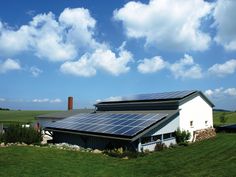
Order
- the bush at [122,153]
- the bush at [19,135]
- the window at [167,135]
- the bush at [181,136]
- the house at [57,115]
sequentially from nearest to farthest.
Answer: the bush at [122,153]
the window at [167,135]
the bush at [181,136]
the bush at [19,135]
the house at [57,115]

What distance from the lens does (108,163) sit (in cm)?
2114

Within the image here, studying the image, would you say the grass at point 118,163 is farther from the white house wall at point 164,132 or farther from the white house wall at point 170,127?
the white house wall at point 170,127

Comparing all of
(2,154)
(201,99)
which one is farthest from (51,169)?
(201,99)

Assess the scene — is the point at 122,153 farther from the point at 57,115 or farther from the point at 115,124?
the point at 57,115

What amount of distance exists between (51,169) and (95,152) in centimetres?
743

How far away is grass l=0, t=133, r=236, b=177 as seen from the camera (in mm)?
17797

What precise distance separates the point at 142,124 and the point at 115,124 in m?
3.50

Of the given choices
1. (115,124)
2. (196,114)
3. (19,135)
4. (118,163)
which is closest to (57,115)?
(19,135)

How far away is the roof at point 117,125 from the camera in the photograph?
2536 cm

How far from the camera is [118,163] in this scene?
21234 mm

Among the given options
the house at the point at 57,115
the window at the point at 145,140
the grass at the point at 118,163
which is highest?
the house at the point at 57,115

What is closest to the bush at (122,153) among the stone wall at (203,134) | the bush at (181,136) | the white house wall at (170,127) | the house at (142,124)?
the house at (142,124)

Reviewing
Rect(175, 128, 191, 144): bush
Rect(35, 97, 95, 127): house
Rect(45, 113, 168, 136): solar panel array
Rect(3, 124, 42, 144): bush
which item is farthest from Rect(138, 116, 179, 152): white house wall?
Rect(35, 97, 95, 127): house

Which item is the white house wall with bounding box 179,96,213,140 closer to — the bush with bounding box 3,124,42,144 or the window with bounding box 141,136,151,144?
the window with bounding box 141,136,151,144
